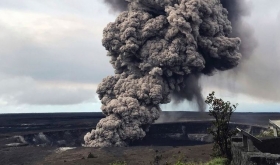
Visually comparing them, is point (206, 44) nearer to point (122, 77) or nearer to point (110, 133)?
point (122, 77)

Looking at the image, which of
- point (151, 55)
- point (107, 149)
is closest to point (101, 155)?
point (107, 149)

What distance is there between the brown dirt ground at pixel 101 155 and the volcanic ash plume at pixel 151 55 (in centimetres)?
597

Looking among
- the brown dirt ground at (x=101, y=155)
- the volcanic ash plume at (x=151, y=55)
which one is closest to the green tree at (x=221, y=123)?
the brown dirt ground at (x=101, y=155)

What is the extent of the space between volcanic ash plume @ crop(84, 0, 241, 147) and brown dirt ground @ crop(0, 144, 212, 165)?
235 inches

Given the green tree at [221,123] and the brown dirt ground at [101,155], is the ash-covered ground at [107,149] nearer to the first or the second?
the brown dirt ground at [101,155]

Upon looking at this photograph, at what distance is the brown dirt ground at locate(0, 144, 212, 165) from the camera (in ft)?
106

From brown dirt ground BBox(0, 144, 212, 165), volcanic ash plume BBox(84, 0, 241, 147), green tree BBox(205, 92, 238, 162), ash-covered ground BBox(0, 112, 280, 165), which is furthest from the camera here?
volcanic ash plume BBox(84, 0, 241, 147)

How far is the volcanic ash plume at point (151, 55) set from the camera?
4512 centimetres

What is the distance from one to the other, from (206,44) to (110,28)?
12.7m

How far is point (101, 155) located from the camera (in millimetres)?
35938

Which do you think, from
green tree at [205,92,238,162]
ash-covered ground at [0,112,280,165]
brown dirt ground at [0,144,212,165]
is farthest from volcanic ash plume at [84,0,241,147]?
green tree at [205,92,238,162]

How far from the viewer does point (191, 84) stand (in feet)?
183

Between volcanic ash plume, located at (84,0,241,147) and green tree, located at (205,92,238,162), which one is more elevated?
volcanic ash plume, located at (84,0,241,147)

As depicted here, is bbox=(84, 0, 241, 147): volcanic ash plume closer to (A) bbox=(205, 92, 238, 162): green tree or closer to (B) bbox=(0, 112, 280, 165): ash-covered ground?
(B) bbox=(0, 112, 280, 165): ash-covered ground
